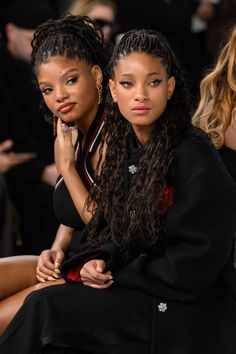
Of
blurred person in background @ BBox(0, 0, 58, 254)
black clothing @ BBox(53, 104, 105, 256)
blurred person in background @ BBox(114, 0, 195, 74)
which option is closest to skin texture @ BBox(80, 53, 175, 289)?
black clothing @ BBox(53, 104, 105, 256)

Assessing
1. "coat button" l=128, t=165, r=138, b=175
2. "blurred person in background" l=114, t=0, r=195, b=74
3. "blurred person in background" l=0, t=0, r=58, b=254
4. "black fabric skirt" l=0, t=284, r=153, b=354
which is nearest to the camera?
"black fabric skirt" l=0, t=284, r=153, b=354

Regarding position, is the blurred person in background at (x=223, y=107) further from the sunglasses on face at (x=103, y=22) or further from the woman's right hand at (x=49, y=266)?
the sunglasses on face at (x=103, y=22)

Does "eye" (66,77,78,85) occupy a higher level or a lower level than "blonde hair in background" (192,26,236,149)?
higher

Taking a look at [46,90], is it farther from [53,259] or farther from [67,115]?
[53,259]

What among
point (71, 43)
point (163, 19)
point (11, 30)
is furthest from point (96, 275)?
point (163, 19)

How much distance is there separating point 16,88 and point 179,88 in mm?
2384

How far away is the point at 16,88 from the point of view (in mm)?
5516

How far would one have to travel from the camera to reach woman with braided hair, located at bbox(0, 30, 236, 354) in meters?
3.04

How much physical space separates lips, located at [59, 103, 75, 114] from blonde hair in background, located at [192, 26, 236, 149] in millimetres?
537

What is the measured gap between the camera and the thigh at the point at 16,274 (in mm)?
3578

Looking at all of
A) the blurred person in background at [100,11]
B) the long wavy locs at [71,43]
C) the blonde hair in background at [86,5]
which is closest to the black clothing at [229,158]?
the long wavy locs at [71,43]

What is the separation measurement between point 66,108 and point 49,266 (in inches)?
23.3

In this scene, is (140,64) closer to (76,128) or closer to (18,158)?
(76,128)

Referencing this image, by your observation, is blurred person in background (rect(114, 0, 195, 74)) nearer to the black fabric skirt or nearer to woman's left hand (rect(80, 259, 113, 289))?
woman's left hand (rect(80, 259, 113, 289))
